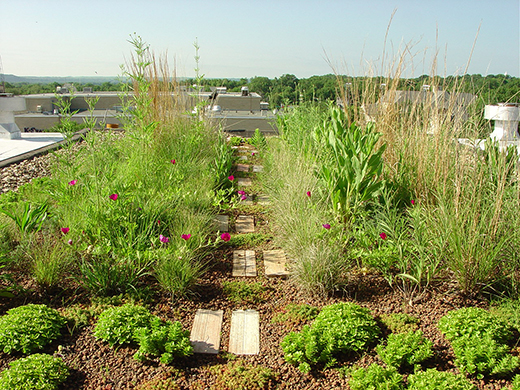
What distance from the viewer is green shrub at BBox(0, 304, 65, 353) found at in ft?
5.93

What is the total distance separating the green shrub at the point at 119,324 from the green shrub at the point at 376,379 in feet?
3.30

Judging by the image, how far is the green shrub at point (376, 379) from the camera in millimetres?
1606

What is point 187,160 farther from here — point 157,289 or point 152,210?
point 157,289

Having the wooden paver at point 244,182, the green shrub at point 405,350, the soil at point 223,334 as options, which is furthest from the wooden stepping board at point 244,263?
the wooden paver at point 244,182

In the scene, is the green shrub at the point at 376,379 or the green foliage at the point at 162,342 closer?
the green shrub at the point at 376,379

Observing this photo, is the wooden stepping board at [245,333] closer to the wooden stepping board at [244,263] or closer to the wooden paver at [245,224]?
the wooden stepping board at [244,263]

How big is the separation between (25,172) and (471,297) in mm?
4959

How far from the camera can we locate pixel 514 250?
2.21 metres

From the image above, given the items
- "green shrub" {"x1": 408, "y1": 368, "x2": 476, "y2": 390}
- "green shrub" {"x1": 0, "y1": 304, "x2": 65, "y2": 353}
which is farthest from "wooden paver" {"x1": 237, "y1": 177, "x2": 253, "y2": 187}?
"green shrub" {"x1": 408, "y1": 368, "x2": 476, "y2": 390}

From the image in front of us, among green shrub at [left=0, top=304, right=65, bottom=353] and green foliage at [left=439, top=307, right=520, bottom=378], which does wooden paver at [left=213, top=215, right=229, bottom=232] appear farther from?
green foliage at [left=439, top=307, right=520, bottom=378]

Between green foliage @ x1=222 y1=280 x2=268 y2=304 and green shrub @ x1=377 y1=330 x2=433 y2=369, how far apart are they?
2.66ft

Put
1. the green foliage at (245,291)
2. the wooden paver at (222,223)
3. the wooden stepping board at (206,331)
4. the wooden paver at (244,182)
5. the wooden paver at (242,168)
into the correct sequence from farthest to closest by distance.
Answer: the wooden paver at (242,168)
the wooden paver at (244,182)
the wooden paver at (222,223)
the green foliage at (245,291)
the wooden stepping board at (206,331)

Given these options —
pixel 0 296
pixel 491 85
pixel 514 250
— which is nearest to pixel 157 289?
pixel 0 296

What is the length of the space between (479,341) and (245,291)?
1.29m
